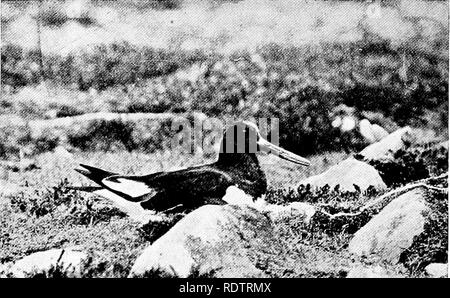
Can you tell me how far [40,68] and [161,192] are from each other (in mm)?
663

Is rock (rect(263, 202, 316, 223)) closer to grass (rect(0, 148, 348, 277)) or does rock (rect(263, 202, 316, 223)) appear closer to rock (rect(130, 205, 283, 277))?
rock (rect(130, 205, 283, 277))

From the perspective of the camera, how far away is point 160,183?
84.3 inches

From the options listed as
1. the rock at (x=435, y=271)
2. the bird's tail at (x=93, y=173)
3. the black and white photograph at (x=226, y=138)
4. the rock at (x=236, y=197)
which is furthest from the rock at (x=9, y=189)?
the rock at (x=435, y=271)

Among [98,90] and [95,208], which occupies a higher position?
[98,90]

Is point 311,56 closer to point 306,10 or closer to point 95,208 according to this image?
point 306,10

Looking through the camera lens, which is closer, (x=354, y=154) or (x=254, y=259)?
(x=254, y=259)

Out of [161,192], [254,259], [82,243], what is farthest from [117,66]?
[254,259]

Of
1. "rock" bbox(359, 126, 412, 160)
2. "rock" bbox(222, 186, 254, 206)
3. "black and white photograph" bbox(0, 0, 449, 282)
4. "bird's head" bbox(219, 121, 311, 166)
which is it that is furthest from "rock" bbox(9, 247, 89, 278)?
"rock" bbox(359, 126, 412, 160)

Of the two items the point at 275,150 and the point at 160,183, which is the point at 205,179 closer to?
the point at 160,183

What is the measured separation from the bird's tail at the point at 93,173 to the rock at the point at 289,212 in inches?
24.8

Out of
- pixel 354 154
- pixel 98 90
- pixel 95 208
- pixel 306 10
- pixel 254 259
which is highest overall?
pixel 306 10

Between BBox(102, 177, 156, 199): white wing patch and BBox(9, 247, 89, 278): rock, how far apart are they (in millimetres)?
269

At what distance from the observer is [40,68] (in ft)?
7.02

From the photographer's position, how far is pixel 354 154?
222cm
